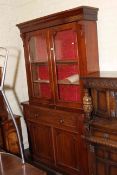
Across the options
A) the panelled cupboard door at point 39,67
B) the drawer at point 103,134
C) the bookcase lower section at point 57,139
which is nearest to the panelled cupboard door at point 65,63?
the panelled cupboard door at point 39,67

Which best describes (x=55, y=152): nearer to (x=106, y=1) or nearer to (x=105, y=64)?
(x=105, y=64)

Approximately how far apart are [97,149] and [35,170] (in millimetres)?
1073

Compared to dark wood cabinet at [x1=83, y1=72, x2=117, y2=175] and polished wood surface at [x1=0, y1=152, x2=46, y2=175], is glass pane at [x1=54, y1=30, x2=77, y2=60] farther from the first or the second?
polished wood surface at [x1=0, y1=152, x2=46, y2=175]

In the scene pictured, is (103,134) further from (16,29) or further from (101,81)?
(16,29)

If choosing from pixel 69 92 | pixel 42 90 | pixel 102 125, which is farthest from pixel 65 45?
pixel 102 125

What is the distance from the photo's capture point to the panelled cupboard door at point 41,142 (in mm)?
3387

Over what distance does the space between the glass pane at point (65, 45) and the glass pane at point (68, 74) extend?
0.39 ft

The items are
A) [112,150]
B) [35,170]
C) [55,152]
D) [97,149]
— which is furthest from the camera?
[55,152]

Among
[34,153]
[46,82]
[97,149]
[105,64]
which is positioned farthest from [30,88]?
[97,149]

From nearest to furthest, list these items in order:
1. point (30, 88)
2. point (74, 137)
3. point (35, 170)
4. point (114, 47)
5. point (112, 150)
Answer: point (35, 170)
point (112, 150)
point (114, 47)
point (74, 137)
point (30, 88)

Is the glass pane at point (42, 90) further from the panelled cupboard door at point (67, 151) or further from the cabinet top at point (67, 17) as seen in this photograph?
the cabinet top at point (67, 17)

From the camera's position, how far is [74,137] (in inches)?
117

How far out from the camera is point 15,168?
175 cm

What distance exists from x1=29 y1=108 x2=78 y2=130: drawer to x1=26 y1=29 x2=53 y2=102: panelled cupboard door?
0.60 feet
